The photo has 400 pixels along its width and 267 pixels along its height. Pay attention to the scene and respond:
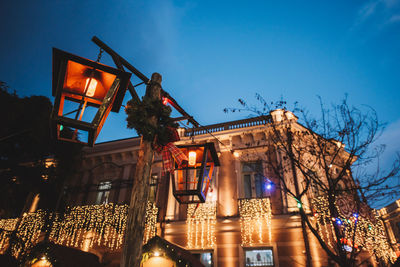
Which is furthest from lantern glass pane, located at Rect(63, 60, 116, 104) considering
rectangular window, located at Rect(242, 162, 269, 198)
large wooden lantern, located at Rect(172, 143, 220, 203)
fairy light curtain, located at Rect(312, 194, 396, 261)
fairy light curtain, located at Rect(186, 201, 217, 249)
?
fairy light curtain, located at Rect(312, 194, 396, 261)

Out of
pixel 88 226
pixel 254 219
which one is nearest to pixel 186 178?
pixel 254 219

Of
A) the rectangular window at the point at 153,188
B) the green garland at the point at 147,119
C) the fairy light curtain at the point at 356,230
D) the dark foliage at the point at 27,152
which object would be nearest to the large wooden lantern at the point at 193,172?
the green garland at the point at 147,119

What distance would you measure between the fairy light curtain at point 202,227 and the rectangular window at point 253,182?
6.35ft

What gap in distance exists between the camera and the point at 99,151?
16406 mm

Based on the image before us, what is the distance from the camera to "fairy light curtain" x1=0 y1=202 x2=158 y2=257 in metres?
12.4

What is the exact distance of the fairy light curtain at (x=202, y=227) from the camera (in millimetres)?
11273

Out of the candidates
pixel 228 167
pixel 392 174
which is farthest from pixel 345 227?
pixel 228 167

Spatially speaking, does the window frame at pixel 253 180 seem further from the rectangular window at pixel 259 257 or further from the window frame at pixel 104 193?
the window frame at pixel 104 193

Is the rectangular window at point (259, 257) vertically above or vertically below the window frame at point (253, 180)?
below

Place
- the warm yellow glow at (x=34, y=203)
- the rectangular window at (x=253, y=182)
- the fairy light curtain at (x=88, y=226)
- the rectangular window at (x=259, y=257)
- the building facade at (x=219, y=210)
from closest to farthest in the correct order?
the rectangular window at (x=259, y=257)
the building facade at (x=219, y=210)
the rectangular window at (x=253, y=182)
the fairy light curtain at (x=88, y=226)
the warm yellow glow at (x=34, y=203)

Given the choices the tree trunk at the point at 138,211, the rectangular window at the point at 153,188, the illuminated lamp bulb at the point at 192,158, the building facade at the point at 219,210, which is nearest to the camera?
the tree trunk at the point at 138,211

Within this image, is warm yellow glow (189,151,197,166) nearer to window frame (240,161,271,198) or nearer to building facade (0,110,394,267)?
building facade (0,110,394,267)

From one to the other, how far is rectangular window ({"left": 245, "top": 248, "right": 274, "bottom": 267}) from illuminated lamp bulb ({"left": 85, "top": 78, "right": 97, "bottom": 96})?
32.6ft

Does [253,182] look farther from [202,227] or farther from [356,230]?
[356,230]
